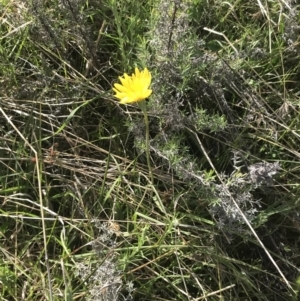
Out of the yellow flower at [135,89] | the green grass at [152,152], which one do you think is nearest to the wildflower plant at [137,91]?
the yellow flower at [135,89]

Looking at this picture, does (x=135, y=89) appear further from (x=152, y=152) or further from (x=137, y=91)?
(x=152, y=152)

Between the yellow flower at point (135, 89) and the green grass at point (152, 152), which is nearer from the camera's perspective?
the yellow flower at point (135, 89)

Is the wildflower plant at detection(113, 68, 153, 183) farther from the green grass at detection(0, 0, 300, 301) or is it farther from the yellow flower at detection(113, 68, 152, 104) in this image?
the green grass at detection(0, 0, 300, 301)

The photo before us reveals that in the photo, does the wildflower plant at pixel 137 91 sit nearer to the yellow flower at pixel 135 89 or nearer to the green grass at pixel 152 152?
the yellow flower at pixel 135 89

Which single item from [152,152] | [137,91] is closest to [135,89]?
[137,91]

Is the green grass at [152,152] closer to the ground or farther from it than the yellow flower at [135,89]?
closer to the ground

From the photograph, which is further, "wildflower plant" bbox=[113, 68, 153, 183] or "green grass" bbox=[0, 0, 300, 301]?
"green grass" bbox=[0, 0, 300, 301]

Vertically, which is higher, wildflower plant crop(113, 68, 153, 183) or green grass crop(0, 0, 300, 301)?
wildflower plant crop(113, 68, 153, 183)

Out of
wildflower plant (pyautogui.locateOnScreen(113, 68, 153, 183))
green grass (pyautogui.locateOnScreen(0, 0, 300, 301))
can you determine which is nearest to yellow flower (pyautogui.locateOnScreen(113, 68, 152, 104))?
wildflower plant (pyautogui.locateOnScreen(113, 68, 153, 183))

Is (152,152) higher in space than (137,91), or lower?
lower
